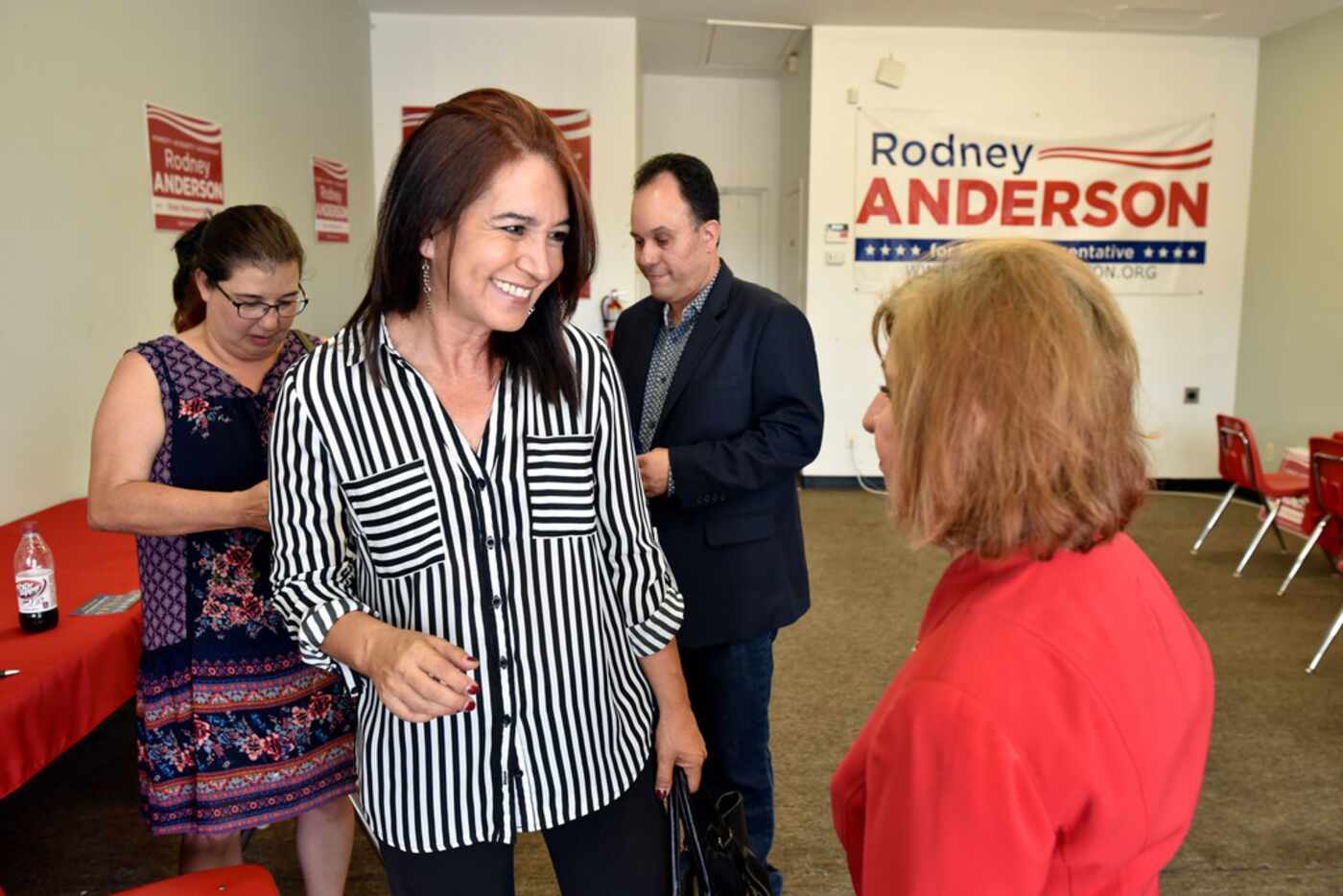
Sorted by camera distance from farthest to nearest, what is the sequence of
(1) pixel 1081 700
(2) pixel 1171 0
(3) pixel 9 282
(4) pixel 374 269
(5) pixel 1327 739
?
1. (2) pixel 1171 0
2. (5) pixel 1327 739
3. (3) pixel 9 282
4. (4) pixel 374 269
5. (1) pixel 1081 700

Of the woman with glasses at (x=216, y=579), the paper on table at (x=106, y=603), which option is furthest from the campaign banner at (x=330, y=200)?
the woman with glasses at (x=216, y=579)

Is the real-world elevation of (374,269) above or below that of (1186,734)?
above

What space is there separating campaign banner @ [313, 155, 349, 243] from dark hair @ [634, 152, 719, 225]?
166 inches

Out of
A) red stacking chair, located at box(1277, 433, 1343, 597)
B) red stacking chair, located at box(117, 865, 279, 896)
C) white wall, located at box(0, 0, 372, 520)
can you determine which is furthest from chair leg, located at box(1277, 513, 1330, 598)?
white wall, located at box(0, 0, 372, 520)

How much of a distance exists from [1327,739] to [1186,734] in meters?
3.11

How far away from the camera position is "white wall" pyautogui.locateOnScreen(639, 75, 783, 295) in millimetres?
9000

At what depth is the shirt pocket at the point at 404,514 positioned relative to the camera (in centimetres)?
117

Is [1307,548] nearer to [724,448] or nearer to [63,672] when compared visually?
[724,448]

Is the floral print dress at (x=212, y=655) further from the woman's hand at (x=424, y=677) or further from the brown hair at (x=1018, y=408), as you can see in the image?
the brown hair at (x=1018, y=408)

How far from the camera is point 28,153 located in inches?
127

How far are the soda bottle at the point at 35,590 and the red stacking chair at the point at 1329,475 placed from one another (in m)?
4.47

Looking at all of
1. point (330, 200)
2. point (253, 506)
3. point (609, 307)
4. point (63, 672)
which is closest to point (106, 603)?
point (63, 672)

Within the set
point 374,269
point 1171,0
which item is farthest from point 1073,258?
point 1171,0

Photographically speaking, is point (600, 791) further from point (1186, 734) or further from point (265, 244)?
point (265, 244)
